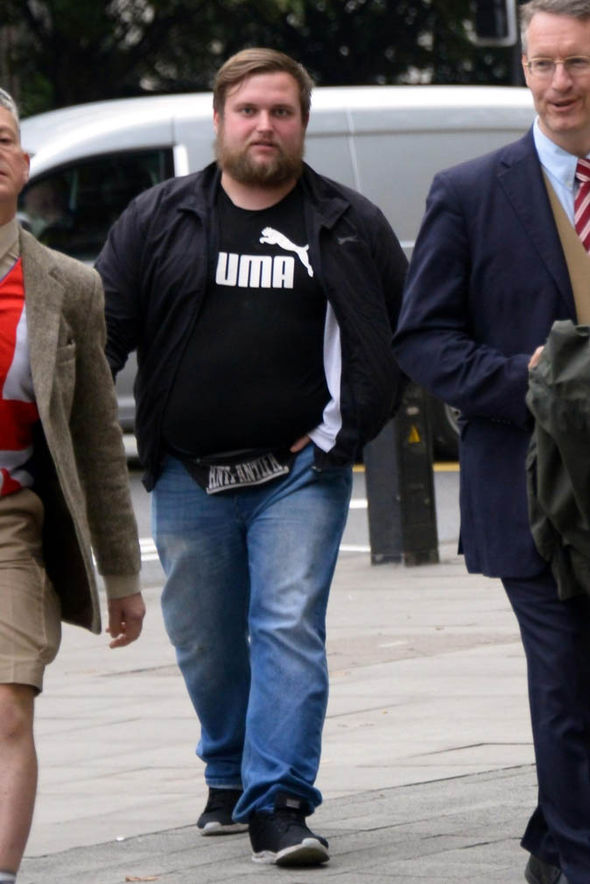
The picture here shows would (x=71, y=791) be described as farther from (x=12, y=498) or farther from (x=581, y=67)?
(x=581, y=67)

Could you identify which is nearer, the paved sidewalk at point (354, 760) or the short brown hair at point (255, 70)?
the paved sidewalk at point (354, 760)

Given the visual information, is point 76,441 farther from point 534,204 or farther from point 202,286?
point 534,204

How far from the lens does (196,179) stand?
5668 mm

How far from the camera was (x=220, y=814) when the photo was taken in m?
5.57

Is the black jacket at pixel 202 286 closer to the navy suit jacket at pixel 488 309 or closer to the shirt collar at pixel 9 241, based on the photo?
the navy suit jacket at pixel 488 309

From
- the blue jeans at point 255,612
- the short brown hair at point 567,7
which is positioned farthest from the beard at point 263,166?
the short brown hair at point 567,7

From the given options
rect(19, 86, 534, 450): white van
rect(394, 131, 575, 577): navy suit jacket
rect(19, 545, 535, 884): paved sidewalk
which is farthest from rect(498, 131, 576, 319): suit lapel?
rect(19, 86, 534, 450): white van

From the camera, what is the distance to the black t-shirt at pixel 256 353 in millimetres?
5434

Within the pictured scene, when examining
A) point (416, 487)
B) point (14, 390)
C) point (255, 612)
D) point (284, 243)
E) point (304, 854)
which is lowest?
point (416, 487)

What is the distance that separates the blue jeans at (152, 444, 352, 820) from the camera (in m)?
5.34

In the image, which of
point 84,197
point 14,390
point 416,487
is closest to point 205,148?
point 84,197

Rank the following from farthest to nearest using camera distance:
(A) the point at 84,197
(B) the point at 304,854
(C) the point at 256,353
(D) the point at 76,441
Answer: (A) the point at 84,197
(C) the point at 256,353
(B) the point at 304,854
(D) the point at 76,441

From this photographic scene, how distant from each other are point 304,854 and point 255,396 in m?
1.14

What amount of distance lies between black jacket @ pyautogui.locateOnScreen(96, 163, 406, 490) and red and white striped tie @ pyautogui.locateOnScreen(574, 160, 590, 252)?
961 millimetres
